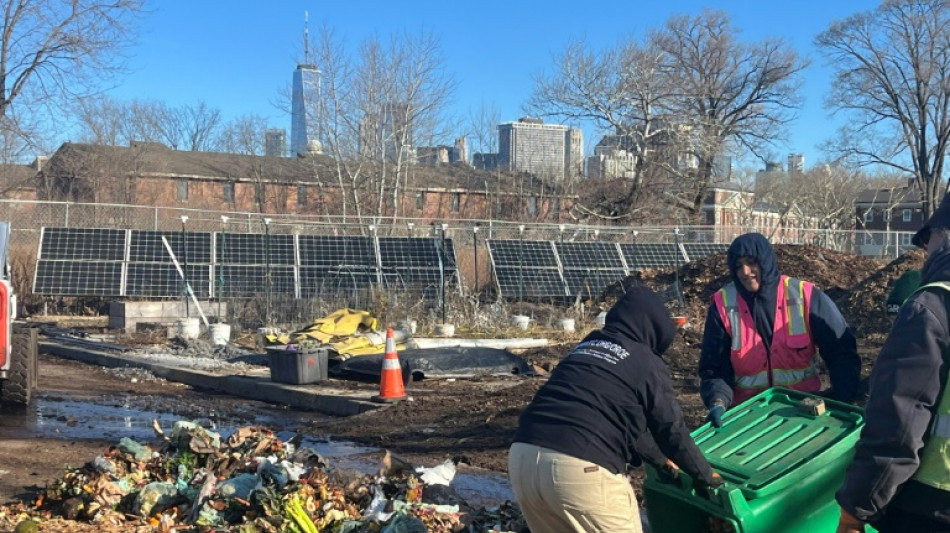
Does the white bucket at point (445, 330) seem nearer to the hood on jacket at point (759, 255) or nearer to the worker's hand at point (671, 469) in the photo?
the hood on jacket at point (759, 255)

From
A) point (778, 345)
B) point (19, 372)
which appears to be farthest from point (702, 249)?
point (778, 345)

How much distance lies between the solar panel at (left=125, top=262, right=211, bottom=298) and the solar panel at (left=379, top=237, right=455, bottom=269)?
390cm

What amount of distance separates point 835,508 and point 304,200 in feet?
152

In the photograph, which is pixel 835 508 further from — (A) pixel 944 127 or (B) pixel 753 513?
(A) pixel 944 127

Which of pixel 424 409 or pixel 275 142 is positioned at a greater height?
pixel 275 142

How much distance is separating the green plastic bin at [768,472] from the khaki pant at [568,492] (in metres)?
0.34

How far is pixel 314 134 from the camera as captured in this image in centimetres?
3997

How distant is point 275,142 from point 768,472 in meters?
59.3

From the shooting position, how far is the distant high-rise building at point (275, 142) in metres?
59.6

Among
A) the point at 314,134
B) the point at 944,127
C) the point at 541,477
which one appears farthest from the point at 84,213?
the point at 944,127

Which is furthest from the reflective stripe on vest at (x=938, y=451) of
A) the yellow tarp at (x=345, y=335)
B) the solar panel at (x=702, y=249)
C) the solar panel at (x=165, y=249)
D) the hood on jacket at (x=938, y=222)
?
the solar panel at (x=702, y=249)

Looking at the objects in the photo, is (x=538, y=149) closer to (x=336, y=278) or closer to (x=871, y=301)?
(x=336, y=278)

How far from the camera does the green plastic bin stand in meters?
3.68

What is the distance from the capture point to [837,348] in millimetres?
4781
